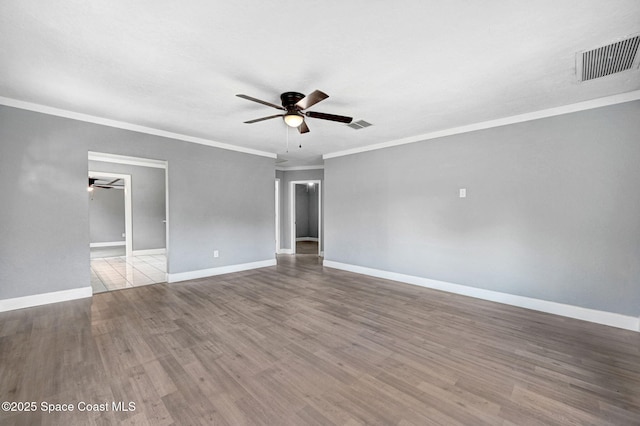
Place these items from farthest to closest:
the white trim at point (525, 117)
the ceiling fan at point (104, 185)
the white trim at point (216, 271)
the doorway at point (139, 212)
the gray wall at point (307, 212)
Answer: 1. the gray wall at point (307, 212)
2. the ceiling fan at point (104, 185)
3. the doorway at point (139, 212)
4. the white trim at point (216, 271)
5. the white trim at point (525, 117)

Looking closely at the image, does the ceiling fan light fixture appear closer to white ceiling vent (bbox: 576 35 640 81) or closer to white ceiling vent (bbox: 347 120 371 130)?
white ceiling vent (bbox: 347 120 371 130)

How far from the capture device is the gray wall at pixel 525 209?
3068mm

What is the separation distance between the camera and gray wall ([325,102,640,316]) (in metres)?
3.07

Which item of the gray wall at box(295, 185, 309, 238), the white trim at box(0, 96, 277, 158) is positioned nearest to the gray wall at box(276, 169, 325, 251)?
the gray wall at box(295, 185, 309, 238)

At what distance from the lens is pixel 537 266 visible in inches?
140

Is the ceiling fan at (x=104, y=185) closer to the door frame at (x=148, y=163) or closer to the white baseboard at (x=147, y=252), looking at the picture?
the door frame at (x=148, y=163)

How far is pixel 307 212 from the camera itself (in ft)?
36.7

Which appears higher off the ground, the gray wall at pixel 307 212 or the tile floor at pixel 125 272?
the gray wall at pixel 307 212

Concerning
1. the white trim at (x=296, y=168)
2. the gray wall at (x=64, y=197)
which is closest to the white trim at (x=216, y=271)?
the gray wall at (x=64, y=197)

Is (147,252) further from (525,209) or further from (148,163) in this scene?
(525,209)

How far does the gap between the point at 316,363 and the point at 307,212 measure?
901cm

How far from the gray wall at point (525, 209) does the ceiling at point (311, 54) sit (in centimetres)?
49

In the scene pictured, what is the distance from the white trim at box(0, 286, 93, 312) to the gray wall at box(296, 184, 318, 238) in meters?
7.42

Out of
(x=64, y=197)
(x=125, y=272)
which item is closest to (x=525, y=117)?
(x=64, y=197)
